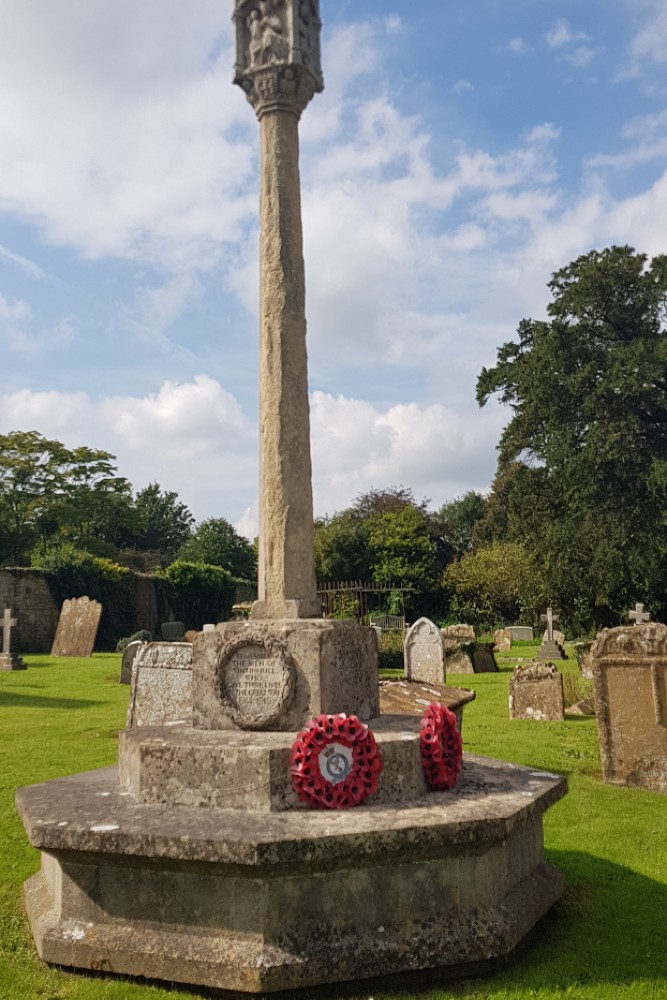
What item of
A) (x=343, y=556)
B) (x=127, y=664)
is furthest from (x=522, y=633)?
(x=127, y=664)

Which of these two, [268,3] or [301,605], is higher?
[268,3]

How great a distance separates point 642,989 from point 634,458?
21.4 metres

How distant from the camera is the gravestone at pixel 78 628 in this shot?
22.4 metres

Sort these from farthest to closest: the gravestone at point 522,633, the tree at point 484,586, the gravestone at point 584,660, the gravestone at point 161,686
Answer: the tree at point 484,586 < the gravestone at point 522,633 < the gravestone at point 584,660 < the gravestone at point 161,686

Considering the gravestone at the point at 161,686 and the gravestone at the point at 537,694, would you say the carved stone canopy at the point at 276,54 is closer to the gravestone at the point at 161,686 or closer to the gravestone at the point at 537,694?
the gravestone at the point at 161,686

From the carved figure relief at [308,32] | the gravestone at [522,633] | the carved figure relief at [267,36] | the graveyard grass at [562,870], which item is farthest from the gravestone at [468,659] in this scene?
the carved figure relief at [267,36]

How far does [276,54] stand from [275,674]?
456cm

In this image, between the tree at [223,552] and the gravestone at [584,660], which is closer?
the gravestone at [584,660]

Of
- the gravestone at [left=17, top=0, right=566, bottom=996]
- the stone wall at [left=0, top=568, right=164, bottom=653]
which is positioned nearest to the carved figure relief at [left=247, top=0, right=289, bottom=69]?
the gravestone at [left=17, top=0, right=566, bottom=996]

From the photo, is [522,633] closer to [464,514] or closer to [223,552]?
[223,552]

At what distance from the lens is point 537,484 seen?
24.9m

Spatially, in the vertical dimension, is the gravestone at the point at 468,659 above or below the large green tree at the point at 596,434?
below

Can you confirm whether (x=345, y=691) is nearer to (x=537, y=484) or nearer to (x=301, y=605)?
(x=301, y=605)

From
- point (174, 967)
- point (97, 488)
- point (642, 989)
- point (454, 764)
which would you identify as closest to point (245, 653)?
point (454, 764)
